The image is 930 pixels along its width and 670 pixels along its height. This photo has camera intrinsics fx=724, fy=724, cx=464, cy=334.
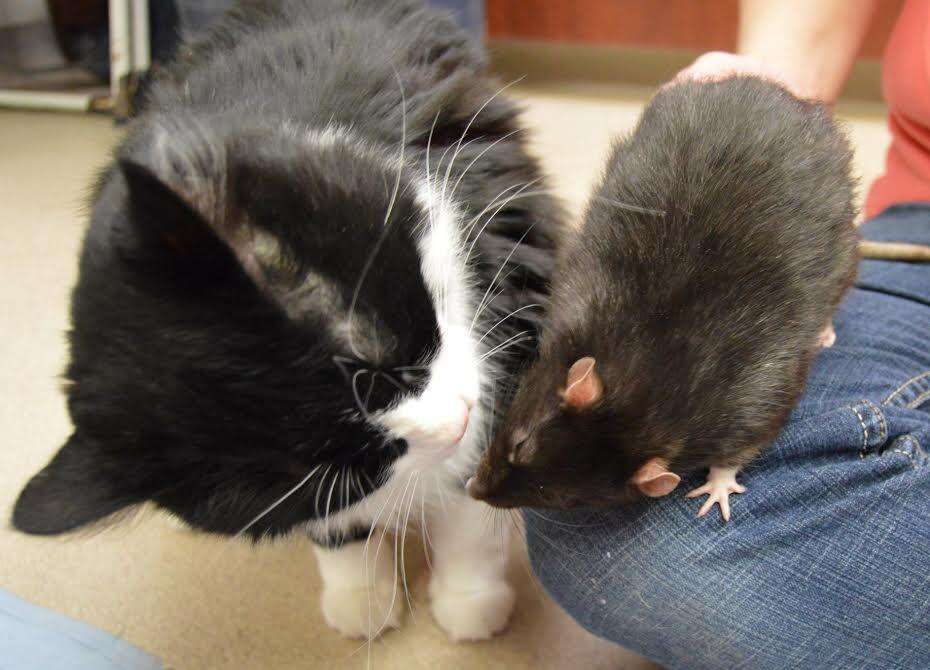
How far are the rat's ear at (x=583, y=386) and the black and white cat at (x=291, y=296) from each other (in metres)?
0.10

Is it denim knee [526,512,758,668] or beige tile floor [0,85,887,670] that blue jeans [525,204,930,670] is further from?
beige tile floor [0,85,887,670]

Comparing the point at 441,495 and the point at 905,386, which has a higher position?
the point at 905,386

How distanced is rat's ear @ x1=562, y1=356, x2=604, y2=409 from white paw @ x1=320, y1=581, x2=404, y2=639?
46cm

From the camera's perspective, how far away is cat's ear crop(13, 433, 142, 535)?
2.07 feet

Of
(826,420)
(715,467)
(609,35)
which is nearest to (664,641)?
(715,467)

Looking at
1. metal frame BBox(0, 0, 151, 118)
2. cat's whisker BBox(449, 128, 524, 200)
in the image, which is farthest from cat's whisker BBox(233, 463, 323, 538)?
metal frame BBox(0, 0, 151, 118)

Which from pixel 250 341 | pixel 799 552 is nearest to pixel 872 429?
pixel 799 552

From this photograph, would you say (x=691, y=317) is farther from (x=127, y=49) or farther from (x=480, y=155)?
(x=127, y=49)

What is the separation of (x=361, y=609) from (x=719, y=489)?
0.52 metres

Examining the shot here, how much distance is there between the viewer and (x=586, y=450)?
750 millimetres

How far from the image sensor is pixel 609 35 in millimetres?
2557

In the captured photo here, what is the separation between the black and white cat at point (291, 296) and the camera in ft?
1.88

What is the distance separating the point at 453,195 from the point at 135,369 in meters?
A: 0.37

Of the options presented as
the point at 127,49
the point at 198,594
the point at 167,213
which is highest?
the point at 167,213
